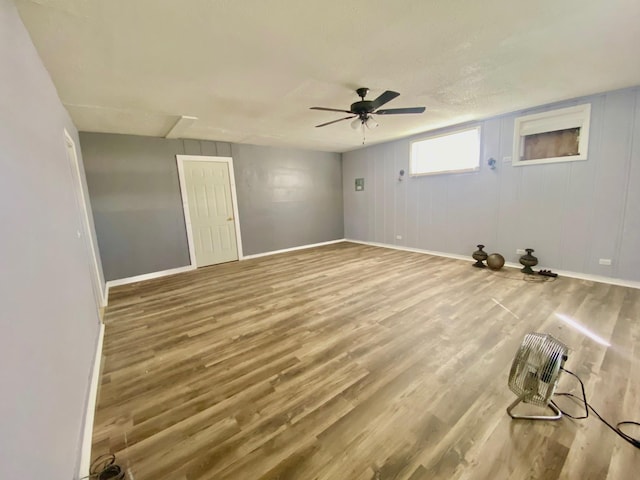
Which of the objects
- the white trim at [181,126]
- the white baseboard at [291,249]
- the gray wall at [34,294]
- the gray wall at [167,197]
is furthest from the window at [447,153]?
the gray wall at [34,294]

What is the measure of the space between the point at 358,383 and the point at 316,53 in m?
2.64

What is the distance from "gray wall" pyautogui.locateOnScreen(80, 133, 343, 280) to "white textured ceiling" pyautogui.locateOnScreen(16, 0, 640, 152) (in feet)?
3.22

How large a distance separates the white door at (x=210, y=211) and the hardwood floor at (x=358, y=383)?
Answer: 6.05 feet

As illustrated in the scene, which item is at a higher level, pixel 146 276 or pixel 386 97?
pixel 386 97

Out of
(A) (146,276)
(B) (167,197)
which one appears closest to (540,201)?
(B) (167,197)

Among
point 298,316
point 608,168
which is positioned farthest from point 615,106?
point 298,316

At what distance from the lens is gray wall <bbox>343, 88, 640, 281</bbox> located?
3363 millimetres

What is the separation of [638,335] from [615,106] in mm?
2903

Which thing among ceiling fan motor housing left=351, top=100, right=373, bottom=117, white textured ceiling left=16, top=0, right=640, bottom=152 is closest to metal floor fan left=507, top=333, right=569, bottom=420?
white textured ceiling left=16, top=0, right=640, bottom=152

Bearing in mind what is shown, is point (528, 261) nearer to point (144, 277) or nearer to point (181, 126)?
point (181, 126)

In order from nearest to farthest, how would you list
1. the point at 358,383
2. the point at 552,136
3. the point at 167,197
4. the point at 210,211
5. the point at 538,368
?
the point at 538,368 < the point at 358,383 < the point at 552,136 < the point at 167,197 < the point at 210,211

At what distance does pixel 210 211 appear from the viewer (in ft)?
17.6

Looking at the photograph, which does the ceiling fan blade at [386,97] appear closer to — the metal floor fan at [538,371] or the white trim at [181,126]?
the metal floor fan at [538,371]

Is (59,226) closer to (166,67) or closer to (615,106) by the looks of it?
(166,67)
